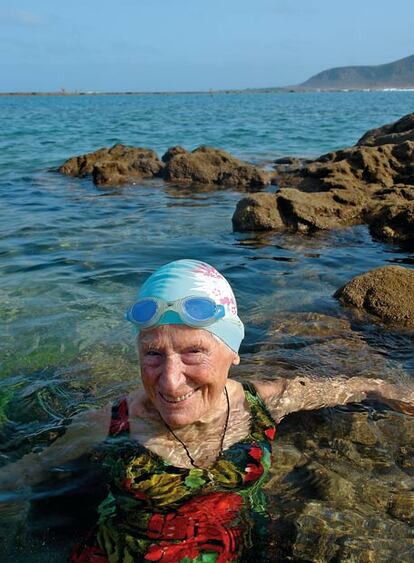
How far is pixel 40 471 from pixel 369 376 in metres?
2.92

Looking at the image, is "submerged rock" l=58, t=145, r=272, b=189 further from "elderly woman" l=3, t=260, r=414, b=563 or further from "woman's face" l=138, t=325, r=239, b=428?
"woman's face" l=138, t=325, r=239, b=428

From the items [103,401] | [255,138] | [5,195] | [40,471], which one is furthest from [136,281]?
[255,138]

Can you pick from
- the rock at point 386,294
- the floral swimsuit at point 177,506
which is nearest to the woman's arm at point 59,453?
the floral swimsuit at point 177,506

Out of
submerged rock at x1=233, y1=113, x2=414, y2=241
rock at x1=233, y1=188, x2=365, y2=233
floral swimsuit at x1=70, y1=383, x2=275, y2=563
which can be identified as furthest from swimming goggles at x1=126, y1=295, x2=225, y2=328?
rock at x1=233, y1=188, x2=365, y2=233

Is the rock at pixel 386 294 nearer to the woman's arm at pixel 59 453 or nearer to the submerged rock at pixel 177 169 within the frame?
the woman's arm at pixel 59 453

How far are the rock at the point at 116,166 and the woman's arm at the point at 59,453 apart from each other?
567 inches

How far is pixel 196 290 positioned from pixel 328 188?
10.7 metres

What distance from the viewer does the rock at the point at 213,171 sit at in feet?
57.6

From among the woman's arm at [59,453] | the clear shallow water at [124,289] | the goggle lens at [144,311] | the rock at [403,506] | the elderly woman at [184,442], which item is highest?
the goggle lens at [144,311]

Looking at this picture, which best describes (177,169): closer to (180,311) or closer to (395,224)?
(395,224)

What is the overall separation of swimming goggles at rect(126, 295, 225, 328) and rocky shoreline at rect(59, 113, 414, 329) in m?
3.77

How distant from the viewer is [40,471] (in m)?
3.84

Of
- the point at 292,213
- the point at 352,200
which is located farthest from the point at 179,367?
the point at 352,200

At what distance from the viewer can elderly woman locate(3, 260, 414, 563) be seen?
9.88ft
